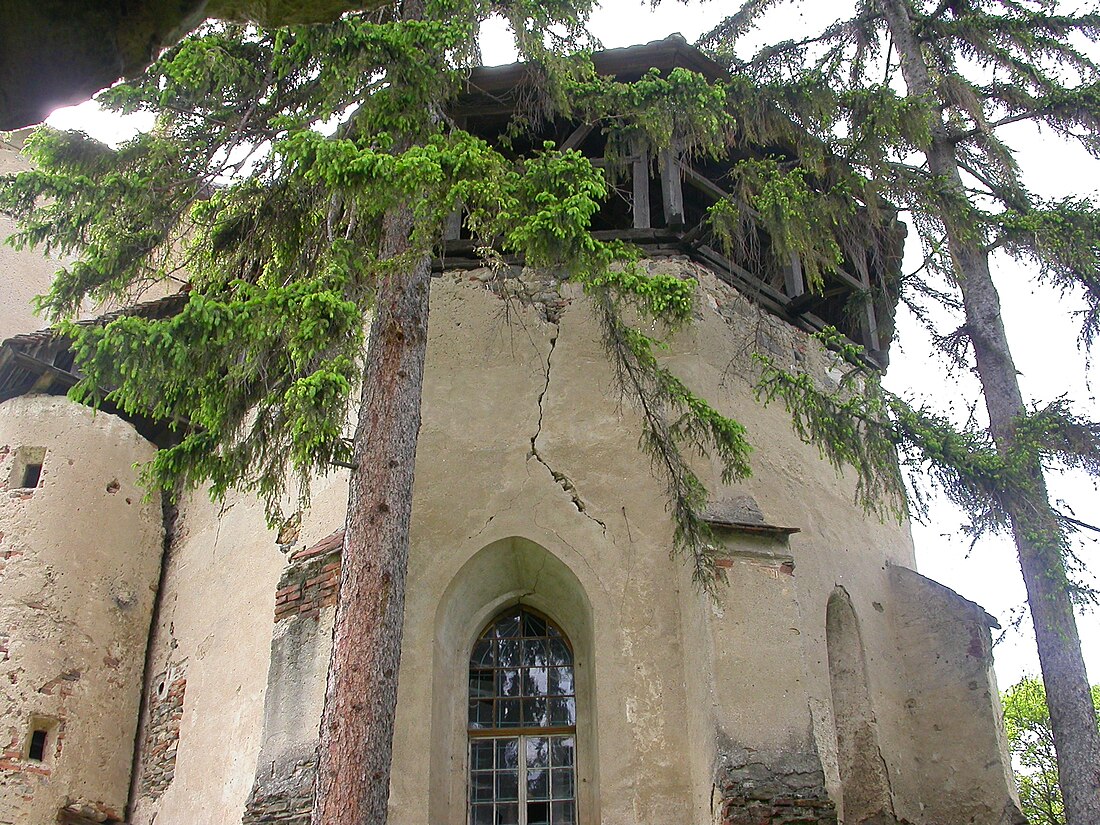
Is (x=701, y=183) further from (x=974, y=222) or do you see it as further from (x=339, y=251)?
(x=339, y=251)

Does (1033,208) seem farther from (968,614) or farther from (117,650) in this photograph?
(117,650)

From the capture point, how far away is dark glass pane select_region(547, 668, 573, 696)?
28.5 feet

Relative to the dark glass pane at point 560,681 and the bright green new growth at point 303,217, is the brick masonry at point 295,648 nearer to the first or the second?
the bright green new growth at point 303,217

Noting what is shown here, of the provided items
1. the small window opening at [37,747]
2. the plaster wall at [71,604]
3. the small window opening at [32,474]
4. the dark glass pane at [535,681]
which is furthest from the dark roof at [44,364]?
the dark glass pane at [535,681]

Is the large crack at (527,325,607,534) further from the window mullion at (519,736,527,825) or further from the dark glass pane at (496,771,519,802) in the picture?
the dark glass pane at (496,771,519,802)

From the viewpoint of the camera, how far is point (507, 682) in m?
8.74

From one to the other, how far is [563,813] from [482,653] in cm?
149

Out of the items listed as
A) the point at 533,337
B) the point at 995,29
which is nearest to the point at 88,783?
the point at 533,337

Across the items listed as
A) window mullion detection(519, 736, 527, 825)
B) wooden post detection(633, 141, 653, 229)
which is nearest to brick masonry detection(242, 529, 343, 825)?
window mullion detection(519, 736, 527, 825)

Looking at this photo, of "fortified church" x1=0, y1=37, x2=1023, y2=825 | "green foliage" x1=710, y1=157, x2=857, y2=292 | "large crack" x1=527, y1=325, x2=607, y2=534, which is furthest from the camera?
"green foliage" x1=710, y1=157, x2=857, y2=292

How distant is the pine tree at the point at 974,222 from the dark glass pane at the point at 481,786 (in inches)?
152

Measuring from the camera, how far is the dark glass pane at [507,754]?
8.39m

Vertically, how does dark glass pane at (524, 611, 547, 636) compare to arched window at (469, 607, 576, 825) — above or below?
above

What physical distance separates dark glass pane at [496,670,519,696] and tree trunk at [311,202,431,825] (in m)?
2.28
